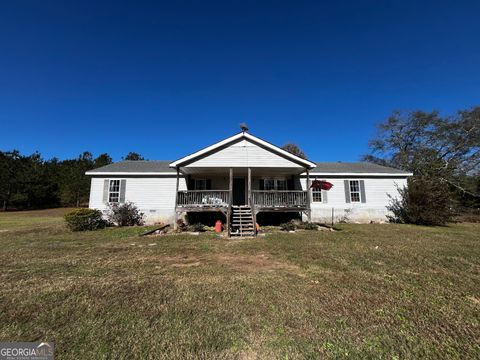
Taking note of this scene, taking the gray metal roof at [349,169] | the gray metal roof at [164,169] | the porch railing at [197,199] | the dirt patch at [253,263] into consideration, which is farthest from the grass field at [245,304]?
the gray metal roof at [349,169]

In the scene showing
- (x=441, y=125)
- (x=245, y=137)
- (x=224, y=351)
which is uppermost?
(x=441, y=125)

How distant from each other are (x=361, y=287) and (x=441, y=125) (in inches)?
1351

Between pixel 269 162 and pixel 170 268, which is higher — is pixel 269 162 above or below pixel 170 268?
above

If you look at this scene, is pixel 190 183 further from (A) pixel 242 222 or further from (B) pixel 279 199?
(B) pixel 279 199

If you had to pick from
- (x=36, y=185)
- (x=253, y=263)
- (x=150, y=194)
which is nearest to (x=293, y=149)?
(x=150, y=194)

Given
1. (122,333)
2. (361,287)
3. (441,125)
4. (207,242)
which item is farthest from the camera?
(441,125)

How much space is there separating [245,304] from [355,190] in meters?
15.7

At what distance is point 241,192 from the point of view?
55.7 ft

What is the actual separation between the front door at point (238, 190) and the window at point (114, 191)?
8.04 meters

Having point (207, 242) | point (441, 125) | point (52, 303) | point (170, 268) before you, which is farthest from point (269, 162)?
point (441, 125)

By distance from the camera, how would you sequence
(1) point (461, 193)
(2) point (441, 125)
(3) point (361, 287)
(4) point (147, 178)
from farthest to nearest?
(2) point (441, 125) < (1) point (461, 193) < (4) point (147, 178) < (3) point (361, 287)

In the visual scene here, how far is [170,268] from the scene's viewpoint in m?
5.92

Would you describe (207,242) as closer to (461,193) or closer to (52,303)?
(52,303)

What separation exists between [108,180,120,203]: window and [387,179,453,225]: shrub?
1971 cm
